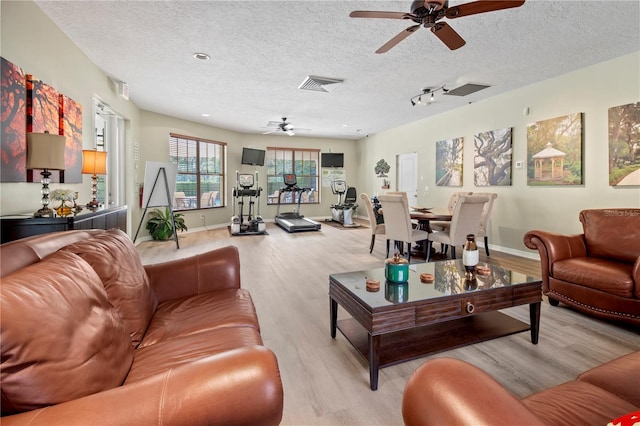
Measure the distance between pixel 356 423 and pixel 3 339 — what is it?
1410 mm

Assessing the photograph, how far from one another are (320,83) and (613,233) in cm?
396

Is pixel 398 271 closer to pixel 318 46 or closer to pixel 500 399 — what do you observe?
pixel 500 399

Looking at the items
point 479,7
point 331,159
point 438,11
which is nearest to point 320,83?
point 438,11

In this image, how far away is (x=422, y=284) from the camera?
2205mm

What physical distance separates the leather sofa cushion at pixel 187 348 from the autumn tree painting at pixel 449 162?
5952mm

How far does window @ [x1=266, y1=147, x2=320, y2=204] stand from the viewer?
10023mm

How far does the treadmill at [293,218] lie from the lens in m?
7.74

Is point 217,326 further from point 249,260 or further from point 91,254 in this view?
point 249,260

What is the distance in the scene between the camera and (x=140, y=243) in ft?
19.9

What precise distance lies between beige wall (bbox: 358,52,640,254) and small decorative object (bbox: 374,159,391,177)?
176 centimetres

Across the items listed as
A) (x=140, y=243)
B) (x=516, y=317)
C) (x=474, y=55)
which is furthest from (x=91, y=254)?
(x=140, y=243)

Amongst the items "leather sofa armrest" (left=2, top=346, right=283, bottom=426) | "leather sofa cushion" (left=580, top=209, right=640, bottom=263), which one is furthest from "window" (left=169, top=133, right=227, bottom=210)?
"leather sofa cushion" (left=580, top=209, right=640, bottom=263)

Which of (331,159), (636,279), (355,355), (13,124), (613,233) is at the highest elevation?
(331,159)

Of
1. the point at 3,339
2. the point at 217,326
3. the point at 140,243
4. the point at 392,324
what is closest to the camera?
the point at 3,339
